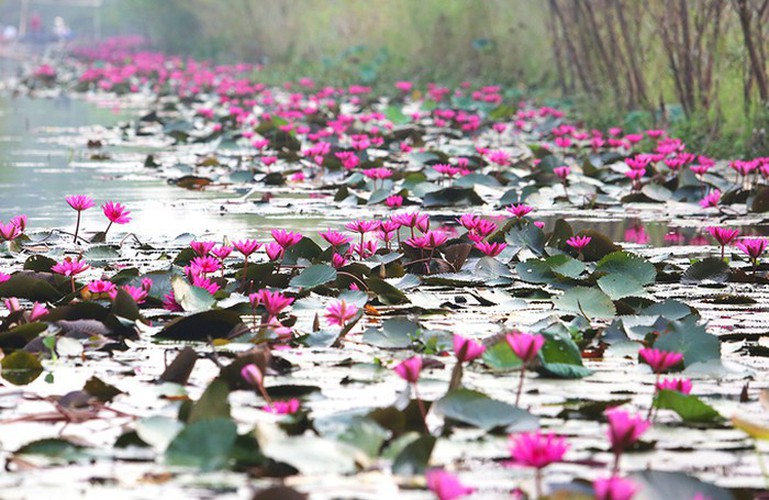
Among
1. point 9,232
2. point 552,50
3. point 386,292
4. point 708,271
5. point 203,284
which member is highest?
point 552,50

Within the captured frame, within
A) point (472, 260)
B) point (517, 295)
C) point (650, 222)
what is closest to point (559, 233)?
point (472, 260)

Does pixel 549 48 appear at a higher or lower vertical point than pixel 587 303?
higher

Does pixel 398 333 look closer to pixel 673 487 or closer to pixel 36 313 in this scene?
pixel 36 313

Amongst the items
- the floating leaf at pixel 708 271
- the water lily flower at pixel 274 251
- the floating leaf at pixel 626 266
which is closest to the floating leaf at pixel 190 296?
the water lily flower at pixel 274 251

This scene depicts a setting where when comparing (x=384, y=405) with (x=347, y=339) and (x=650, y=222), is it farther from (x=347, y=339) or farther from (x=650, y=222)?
(x=650, y=222)

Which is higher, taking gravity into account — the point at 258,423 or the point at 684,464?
the point at 258,423

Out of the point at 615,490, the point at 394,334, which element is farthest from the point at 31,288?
the point at 615,490

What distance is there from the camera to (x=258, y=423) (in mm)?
2344

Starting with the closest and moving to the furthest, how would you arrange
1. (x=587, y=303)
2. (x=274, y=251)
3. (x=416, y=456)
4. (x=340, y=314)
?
(x=416, y=456)
(x=340, y=314)
(x=587, y=303)
(x=274, y=251)

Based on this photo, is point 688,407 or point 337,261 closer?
point 688,407

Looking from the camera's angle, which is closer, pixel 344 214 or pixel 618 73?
pixel 344 214

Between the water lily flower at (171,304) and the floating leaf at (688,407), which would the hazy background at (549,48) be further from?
the floating leaf at (688,407)

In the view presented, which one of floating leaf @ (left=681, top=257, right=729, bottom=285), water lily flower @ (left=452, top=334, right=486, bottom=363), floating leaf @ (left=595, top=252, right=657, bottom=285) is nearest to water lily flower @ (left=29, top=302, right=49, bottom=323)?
water lily flower @ (left=452, top=334, right=486, bottom=363)

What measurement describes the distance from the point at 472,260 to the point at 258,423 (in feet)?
7.31
